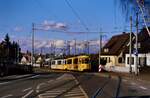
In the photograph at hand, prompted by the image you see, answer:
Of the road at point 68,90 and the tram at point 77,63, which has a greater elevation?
the tram at point 77,63

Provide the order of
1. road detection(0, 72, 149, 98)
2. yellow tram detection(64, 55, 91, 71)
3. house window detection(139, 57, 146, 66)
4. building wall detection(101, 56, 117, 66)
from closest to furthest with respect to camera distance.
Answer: road detection(0, 72, 149, 98) → yellow tram detection(64, 55, 91, 71) → house window detection(139, 57, 146, 66) → building wall detection(101, 56, 117, 66)

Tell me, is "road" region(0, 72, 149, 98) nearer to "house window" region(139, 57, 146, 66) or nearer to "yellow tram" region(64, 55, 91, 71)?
"yellow tram" region(64, 55, 91, 71)

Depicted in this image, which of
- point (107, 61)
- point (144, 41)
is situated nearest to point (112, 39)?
point (107, 61)

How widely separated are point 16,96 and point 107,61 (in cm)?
8943

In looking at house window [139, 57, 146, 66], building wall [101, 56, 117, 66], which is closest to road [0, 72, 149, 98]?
house window [139, 57, 146, 66]

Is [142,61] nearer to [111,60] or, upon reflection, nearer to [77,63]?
[77,63]

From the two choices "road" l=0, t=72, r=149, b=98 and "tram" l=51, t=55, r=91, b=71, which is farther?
"tram" l=51, t=55, r=91, b=71

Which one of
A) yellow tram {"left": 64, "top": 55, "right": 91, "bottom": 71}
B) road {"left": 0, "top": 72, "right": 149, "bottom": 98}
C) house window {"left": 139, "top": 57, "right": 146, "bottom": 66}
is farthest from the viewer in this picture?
house window {"left": 139, "top": 57, "right": 146, "bottom": 66}

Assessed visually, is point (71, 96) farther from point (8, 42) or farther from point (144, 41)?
point (8, 42)

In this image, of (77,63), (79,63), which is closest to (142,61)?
(77,63)

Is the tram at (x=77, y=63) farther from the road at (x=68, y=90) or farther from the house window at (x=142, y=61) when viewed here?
the road at (x=68, y=90)

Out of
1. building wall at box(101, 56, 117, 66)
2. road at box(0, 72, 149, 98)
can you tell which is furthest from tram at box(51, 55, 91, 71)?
road at box(0, 72, 149, 98)

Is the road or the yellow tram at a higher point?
the yellow tram

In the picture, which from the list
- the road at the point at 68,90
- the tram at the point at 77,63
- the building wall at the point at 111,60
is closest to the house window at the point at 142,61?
the tram at the point at 77,63
